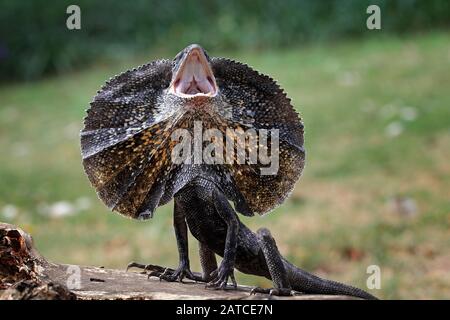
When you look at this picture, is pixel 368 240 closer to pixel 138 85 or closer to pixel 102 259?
pixel 102 259

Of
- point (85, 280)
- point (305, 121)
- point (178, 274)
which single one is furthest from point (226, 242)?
point (305, 121)

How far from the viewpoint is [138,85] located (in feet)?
8.43

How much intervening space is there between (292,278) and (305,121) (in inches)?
188

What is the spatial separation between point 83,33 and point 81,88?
4.53 feet

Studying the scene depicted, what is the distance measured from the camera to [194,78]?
2.40 metres

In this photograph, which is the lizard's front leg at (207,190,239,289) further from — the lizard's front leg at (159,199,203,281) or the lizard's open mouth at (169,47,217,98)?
the lizard's open mouth at (169,47,217,98)

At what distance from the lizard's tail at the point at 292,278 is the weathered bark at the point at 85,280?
0.37 ft

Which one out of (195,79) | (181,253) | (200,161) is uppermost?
(195,79)

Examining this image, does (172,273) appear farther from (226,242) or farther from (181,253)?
(226,242)

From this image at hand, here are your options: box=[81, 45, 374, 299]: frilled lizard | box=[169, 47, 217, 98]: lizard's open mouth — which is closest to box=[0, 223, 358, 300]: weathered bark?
box=[81, 45, 374, 299]: frilled lizard

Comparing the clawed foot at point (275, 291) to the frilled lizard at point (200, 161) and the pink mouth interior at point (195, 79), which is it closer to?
the frilled lizard at point (200, 161)

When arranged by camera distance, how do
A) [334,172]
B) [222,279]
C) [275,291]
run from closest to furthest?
[275,291] → [222,279] → [334,172]

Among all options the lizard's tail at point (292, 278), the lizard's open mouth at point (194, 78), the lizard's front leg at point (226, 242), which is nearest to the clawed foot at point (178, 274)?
the lizard's front leg at point (226, 242)
